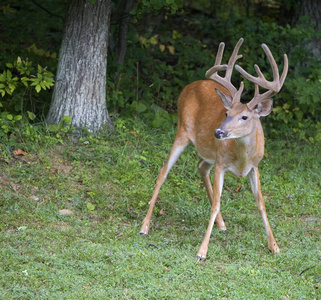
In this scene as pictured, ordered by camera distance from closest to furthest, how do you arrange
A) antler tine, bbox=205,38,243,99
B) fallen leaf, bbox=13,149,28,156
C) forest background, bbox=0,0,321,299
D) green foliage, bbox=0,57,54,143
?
1. forest background, bbox=0,0,321,299
2. antler tine, bbox=205,38,243,99
3. fallen leaf, bbox=13,149,28,156
4. green foliage, bbox=0,57,54,143

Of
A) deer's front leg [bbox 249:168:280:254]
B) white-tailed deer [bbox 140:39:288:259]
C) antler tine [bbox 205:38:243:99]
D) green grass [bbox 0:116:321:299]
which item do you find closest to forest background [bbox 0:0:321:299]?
green grass [bbox 0:116:321:299]

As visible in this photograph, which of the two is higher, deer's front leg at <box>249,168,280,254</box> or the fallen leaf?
deer's front leg at <box>249,168,280,254</box>

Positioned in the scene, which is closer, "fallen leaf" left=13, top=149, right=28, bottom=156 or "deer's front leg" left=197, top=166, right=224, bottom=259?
"deer's front leg" left=197, top=166, right=224, bottom=259

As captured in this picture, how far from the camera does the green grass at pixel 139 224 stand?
4.67 metres

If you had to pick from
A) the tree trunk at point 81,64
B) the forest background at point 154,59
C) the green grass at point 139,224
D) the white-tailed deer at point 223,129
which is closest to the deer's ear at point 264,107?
the white-tailed deer at point 223,129

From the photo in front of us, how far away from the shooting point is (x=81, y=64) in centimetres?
745

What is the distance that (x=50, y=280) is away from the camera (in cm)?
461

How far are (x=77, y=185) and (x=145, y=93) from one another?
2737 mm

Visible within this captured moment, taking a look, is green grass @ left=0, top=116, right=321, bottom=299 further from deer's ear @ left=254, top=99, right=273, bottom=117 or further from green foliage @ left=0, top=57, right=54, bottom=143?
deer's ear @ left=254, top=99, right=273, bottom=117

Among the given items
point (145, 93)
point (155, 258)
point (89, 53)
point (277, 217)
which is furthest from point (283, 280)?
point (145, 93)

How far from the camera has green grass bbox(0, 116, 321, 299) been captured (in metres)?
4.67

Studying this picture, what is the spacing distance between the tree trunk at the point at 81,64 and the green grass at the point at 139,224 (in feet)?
1.47

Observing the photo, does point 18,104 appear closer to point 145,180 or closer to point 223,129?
point 145,180

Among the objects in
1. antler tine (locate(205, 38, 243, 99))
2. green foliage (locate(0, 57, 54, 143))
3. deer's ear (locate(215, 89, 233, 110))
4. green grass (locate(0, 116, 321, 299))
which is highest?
antler tine (locate(205, 38, 243, 99))
